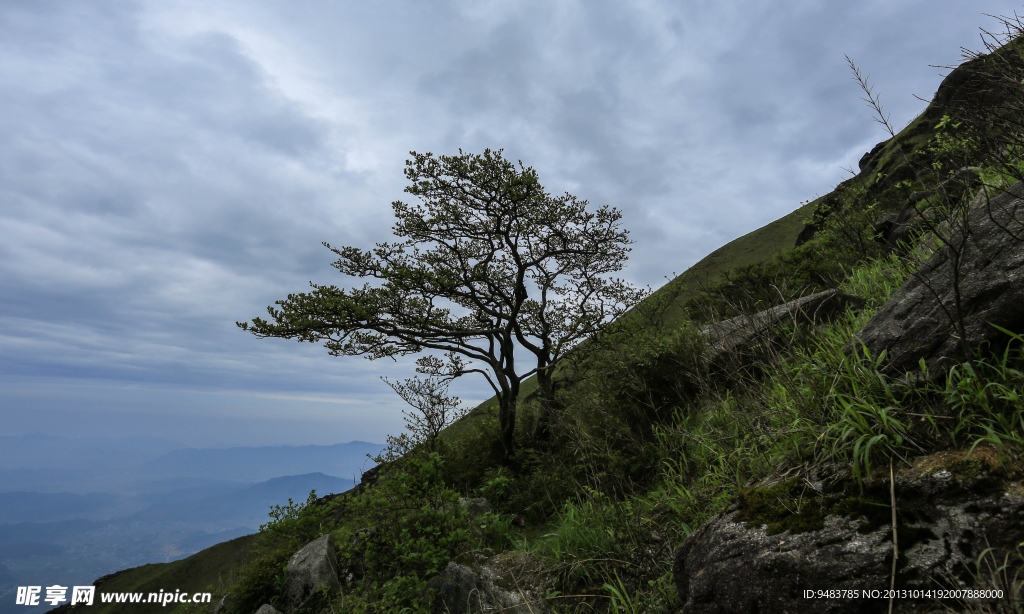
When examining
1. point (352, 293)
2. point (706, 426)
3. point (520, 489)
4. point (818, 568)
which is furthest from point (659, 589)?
point (352, 293)

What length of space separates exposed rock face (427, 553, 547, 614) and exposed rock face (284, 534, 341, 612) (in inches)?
92.9

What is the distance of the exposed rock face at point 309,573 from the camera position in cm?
652

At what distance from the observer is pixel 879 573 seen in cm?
222

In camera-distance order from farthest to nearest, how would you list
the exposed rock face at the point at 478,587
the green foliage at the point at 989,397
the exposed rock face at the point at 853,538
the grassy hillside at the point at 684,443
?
1. the exposed rock face at the point at 478,587
2. the grassy hillside at the point at 684,443
3. the green foliage at the point at 989,397
4. the exposed rock face at the point at 853,538

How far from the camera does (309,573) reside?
6703mm

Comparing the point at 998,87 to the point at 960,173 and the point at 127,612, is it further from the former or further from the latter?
the point at 127,612

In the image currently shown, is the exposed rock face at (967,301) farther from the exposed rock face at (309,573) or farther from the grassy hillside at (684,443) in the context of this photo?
the exposed rock face at (309,573)

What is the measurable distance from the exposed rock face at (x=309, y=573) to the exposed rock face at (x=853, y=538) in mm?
5878

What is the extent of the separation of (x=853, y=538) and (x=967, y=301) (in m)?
2.15

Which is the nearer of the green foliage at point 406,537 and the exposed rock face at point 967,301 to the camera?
the exposed rock face at point 967,301

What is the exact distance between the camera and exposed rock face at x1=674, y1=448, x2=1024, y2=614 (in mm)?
2107

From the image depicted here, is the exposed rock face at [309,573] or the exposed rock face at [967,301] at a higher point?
the exposed rock face at [967,301]

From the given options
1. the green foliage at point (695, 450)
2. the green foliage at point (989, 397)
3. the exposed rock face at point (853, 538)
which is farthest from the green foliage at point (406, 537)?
the green foliage at point (989, 397)

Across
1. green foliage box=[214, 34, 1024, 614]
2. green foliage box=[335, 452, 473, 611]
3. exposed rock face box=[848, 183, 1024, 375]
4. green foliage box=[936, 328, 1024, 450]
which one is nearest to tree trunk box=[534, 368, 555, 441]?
green foliage box=[214, 34, 1024, 614]
